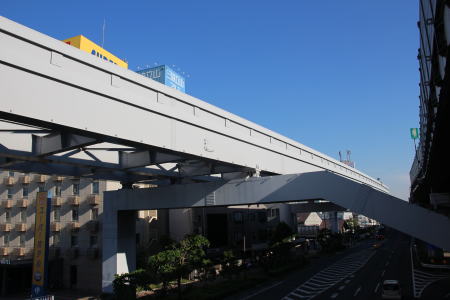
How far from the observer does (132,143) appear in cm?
1285

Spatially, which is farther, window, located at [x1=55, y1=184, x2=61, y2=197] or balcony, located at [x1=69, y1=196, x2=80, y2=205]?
window, located at [x1=55, y1=184, x2=61, y2=197]

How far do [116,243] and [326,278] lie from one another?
1889cm

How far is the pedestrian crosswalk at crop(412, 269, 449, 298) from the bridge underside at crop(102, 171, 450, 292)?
11189mm

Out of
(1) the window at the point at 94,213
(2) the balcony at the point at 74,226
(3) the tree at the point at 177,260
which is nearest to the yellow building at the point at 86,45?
(3) the tree at the point at 177,260

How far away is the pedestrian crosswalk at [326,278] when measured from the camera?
2493cm

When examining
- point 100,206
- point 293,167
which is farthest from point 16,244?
point 293,167

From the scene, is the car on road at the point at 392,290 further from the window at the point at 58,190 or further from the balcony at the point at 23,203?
the balcony at the point at 23,203

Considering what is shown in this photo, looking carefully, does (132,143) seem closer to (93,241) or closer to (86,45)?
(86,45)

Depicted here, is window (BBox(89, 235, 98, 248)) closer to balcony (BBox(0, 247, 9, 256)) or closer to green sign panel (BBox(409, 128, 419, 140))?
balcony (BBox(0, 247, 9, 256))

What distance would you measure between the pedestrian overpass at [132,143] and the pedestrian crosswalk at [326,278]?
856 cm

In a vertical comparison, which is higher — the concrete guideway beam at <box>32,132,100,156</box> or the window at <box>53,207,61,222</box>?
the concrete guideway beam at <box>32,132,100,156</box>

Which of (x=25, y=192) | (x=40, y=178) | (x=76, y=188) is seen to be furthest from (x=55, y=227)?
(x=25, y=192)

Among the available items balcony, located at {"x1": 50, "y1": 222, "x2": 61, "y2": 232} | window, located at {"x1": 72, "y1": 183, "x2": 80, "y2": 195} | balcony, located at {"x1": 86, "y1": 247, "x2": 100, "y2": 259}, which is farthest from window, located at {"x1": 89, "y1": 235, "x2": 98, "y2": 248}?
window, located at {"x1": 72, "y1": 183, "x2": 80, "y2": 195}

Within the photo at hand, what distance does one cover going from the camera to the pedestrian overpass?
32.9 ft
